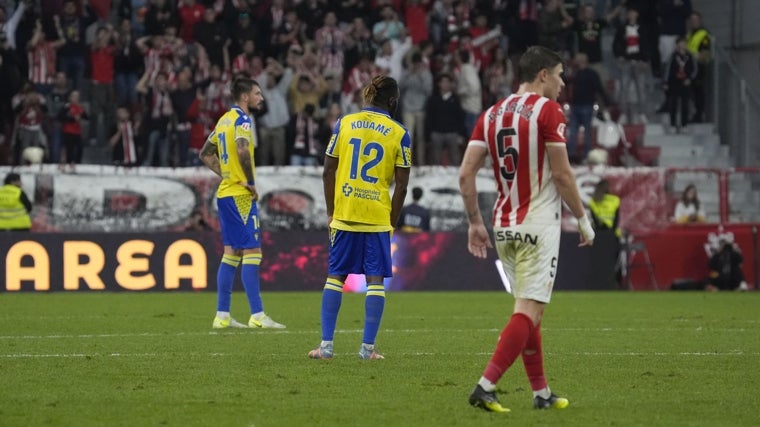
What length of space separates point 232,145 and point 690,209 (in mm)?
13503

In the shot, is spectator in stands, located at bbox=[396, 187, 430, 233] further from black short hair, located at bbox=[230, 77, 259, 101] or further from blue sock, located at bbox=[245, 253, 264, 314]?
black short hair, located at bbox=[230, 77, 259, 101]

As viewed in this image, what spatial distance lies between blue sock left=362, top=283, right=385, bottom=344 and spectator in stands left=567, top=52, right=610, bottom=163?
1625 centimetres

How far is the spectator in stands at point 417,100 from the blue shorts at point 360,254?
51.4 ft

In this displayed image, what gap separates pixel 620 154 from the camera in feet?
93.9

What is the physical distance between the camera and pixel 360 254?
1138 centimetres

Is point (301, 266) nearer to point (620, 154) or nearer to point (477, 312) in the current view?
point (477, 312)

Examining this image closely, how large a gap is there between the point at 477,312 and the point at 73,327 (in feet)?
17.2

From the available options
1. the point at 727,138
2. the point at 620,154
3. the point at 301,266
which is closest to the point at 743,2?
the point at 727,138

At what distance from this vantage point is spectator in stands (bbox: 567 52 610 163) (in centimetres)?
2727

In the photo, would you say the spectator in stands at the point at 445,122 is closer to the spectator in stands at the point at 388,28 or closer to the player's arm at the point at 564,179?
the spectator in stands at the point at 388,28

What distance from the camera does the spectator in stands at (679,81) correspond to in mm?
28984

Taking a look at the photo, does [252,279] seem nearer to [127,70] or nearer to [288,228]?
[288,228]

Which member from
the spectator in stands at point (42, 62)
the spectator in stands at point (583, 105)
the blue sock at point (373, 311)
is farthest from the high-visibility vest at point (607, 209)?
the blue sock at point (373, 311)

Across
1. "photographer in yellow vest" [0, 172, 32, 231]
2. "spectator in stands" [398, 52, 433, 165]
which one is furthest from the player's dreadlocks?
"spectator in stands" [398, 52, 433, 165]
